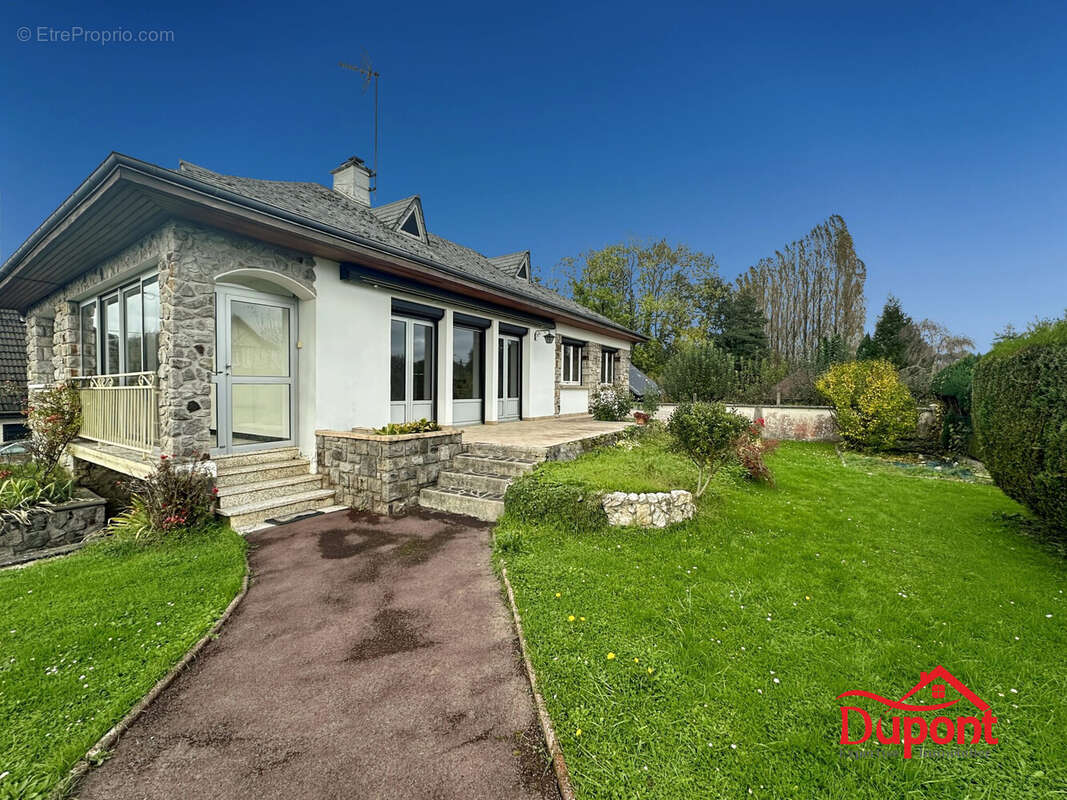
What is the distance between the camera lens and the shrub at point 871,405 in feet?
35.2

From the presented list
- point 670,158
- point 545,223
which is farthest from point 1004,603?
point 545,223

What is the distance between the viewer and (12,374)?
12781 millimetres

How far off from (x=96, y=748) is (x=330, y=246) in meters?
5.60

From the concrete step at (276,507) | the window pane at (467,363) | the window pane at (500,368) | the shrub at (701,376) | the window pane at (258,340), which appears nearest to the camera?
the concrete step at (276,507)

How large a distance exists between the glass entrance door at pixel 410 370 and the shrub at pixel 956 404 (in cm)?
1225

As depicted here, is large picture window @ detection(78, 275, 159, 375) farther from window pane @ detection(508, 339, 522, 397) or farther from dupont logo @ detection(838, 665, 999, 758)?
dupont logo @ detection(838, 665, 999, 758)

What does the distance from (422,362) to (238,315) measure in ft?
11.0

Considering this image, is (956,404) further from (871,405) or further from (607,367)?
(607,367)

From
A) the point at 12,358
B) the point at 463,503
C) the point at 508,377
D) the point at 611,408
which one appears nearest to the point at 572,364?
the point at 611,408

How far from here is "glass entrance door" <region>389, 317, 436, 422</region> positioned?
8.13 metres

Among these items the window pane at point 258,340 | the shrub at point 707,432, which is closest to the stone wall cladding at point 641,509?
the shrub at point 707,432

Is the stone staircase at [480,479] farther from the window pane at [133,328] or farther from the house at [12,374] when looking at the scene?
the house at [12,374]

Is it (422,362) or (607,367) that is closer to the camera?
(422,362)

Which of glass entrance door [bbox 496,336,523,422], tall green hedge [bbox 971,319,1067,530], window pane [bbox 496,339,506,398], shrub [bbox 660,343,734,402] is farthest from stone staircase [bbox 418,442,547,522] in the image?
shrub [bbox 660,343,734,402]
